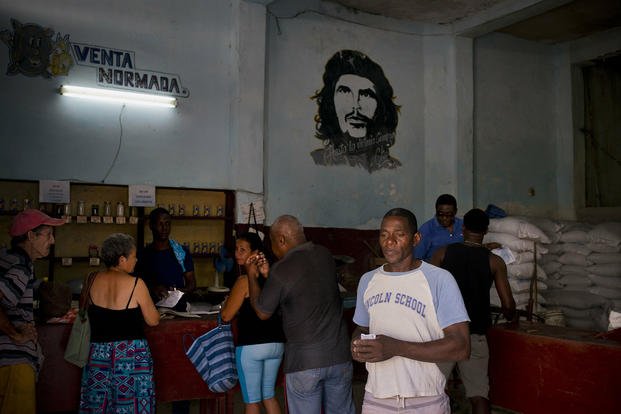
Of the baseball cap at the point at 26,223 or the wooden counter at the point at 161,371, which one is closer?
the baseball cap at the point at 26,223

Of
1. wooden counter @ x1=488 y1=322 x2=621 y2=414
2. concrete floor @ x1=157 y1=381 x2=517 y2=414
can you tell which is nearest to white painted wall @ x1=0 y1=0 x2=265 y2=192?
concrete floor @ x1=157 y1=381 x2=517 y2=414

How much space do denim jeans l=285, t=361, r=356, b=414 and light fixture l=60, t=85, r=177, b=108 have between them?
4264mm

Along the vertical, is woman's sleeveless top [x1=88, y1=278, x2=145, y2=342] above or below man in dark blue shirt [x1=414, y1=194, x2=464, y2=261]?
below

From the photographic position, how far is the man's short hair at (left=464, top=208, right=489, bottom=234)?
13.7ft

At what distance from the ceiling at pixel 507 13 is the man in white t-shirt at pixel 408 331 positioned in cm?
608

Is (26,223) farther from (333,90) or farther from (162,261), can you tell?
(333,90)

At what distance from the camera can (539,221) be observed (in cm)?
783

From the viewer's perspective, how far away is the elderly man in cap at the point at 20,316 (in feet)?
11.1

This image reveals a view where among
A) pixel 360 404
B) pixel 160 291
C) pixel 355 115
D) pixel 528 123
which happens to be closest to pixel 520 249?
pixel 355 115

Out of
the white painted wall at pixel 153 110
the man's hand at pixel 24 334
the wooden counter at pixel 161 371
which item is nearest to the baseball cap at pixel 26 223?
the man's hand at pixel 24 334

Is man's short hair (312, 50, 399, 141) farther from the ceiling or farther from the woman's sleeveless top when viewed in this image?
the woman's sleeveless top

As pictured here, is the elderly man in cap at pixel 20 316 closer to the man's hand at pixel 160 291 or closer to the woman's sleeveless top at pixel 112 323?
the woman's sleeveless top at pixel 112 323

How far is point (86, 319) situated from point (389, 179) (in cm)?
543

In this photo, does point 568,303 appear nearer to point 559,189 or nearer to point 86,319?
point 559,189
